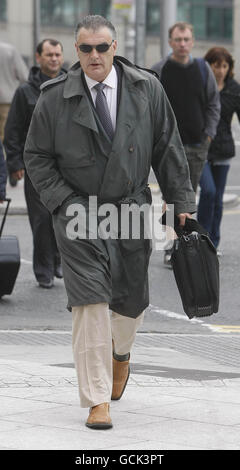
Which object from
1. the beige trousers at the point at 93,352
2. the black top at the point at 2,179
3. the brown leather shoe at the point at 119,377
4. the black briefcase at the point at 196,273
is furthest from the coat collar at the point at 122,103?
the black top at the point at 2,179

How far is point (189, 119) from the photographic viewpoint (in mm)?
11266

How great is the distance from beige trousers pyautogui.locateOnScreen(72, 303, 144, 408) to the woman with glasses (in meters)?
6.13

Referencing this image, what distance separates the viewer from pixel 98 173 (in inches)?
237

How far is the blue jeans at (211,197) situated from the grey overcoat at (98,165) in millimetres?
5774

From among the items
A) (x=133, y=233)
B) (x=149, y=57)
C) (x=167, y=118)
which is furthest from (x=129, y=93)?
(x=149, y=57)

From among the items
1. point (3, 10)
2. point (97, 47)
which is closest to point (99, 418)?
point (97, 47)

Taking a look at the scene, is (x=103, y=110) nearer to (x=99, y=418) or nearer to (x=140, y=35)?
(x=99, y=418)

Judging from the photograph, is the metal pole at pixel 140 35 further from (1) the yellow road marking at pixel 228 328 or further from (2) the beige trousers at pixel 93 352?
(2) the beige trousers at pixel 93 352

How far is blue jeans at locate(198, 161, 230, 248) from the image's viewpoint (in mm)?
11977

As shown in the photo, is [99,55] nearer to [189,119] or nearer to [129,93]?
[129,93]

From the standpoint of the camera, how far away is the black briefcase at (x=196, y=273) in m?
6.14

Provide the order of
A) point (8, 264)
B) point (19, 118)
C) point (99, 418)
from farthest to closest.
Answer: point (19, 118) < point (8, 264) < point (99, 418)

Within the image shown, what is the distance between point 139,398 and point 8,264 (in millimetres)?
3587

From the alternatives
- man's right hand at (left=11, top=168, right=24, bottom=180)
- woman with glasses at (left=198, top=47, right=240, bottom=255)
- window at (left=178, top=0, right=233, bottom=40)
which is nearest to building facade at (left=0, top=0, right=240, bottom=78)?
window at (left=178, top=0, right=233, bottom=40)
